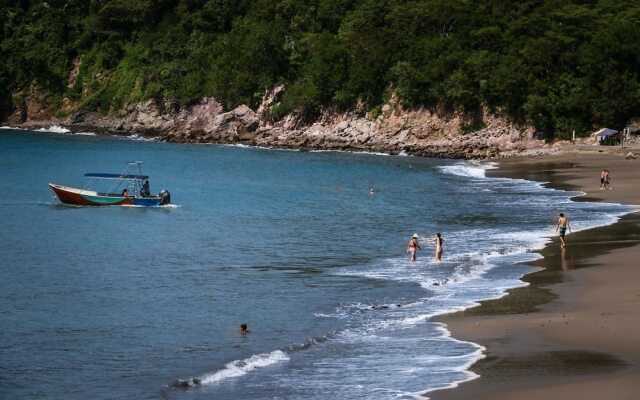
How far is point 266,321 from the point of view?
25.0 m

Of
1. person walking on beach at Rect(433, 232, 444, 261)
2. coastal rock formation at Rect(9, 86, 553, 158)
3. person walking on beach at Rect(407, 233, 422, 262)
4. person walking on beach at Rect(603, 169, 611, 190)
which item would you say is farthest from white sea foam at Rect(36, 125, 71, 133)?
person walking on beach at Rect(433, 232, 444, 261)

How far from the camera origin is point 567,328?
21703 mm

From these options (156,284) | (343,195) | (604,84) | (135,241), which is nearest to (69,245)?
(135,241)

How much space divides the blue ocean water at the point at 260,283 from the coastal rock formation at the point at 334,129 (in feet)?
77.5

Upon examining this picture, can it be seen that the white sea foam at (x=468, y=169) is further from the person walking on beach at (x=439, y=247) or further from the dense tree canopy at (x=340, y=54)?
the person walking on beach at (x=439, y=247)

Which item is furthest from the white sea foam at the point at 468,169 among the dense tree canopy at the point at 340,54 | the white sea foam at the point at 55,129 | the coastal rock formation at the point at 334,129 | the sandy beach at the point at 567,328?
the white sea foam at the point at 55,129

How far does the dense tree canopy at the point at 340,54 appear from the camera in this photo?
82938mm

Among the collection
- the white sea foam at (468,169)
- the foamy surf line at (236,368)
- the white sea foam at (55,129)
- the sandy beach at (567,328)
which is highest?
the white sea foam at (55,129)

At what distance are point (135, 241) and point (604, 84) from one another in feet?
170

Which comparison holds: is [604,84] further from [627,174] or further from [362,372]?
[362,372]

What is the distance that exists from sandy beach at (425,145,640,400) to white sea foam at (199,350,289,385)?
4.25 metres

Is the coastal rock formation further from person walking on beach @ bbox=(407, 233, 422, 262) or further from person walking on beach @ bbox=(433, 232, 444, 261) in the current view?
person walking on beach @ bbox=(433, 232, 444, 261)

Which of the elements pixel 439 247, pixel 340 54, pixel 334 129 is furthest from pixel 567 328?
pixel 340 54

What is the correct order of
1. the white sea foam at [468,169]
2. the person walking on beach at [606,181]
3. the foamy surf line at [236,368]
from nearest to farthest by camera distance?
the foamy surf line at [236,368]
the person walking on beach at [606,181]
the white sea foam at [468,169]
